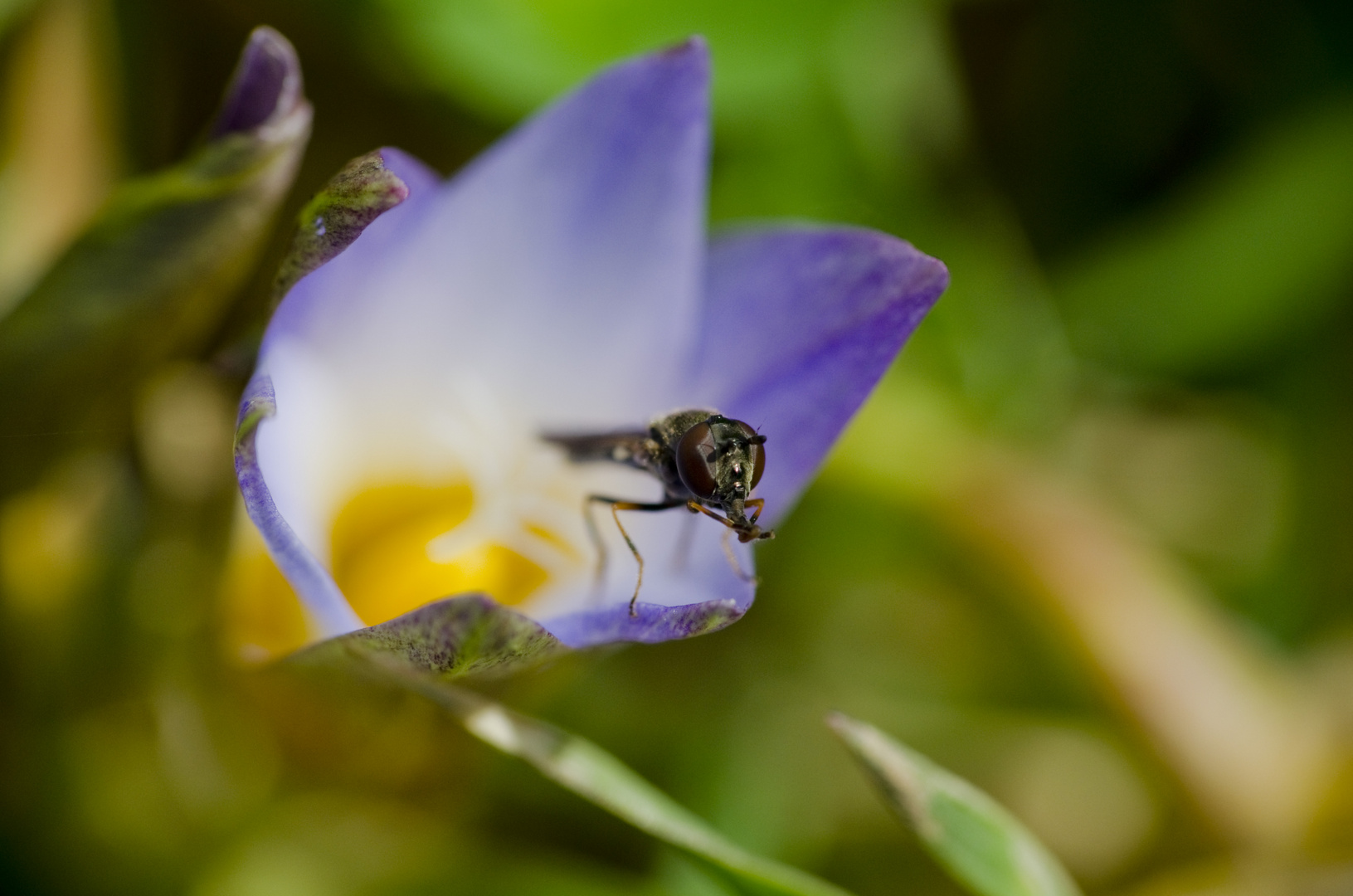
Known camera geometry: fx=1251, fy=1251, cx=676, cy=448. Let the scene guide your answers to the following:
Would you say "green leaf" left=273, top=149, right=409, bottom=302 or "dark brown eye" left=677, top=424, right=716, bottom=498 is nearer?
"green leaf" left=273, top=149, right=409, bottom=302

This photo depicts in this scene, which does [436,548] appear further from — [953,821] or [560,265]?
[953,821]

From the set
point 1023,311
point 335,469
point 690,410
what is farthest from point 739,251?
point 1023,311

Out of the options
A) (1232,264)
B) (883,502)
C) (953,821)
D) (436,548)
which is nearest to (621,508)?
(436,548)

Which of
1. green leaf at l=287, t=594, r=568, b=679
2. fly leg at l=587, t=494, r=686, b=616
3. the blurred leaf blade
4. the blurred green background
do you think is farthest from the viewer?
the blurred leaf blade

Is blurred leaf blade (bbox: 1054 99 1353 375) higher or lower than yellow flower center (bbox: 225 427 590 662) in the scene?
higher

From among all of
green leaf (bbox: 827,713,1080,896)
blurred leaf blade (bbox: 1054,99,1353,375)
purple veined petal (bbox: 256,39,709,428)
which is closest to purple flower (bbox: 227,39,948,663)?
purple veined petal (bbox: 256,39,709,428)

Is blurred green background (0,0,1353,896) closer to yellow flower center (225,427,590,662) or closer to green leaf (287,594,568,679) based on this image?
yellow flower center (225,427,590,662)
